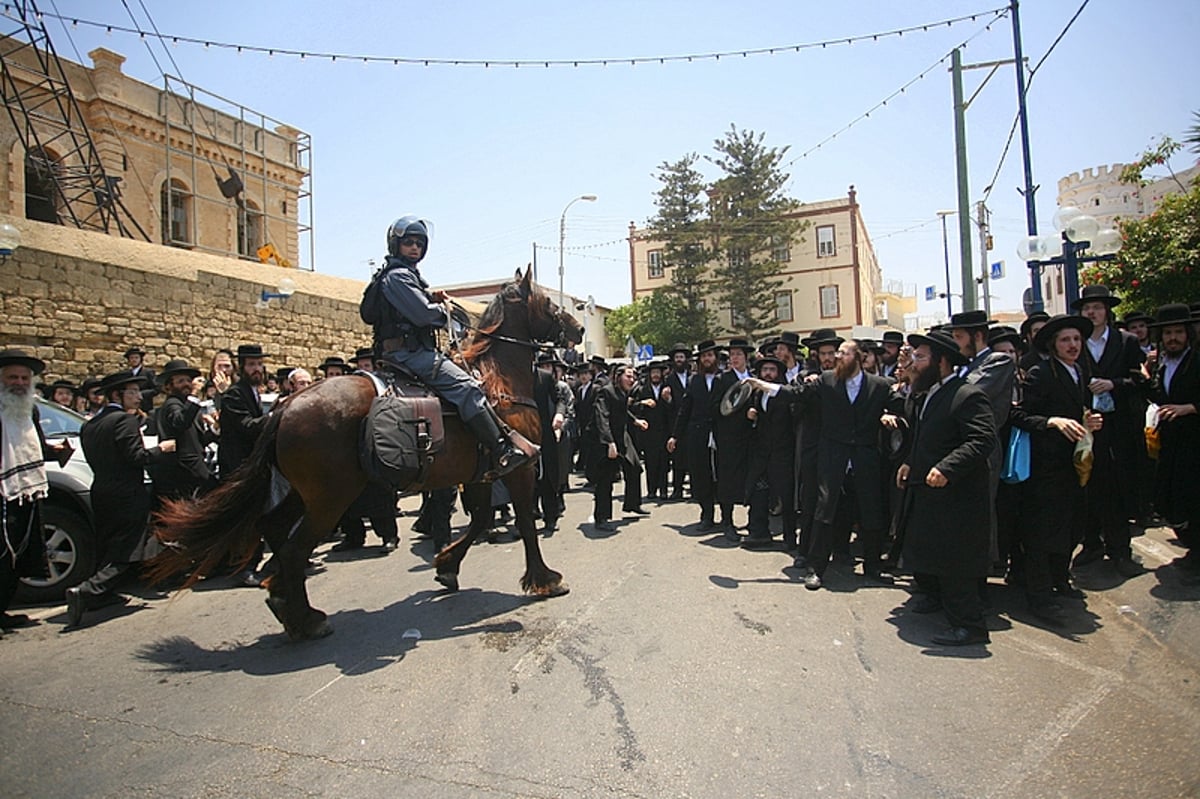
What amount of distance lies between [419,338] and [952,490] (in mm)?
→ 4159

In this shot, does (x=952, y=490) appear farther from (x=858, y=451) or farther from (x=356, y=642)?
(x=356, y=642)

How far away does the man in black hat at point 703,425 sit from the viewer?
8992 mm

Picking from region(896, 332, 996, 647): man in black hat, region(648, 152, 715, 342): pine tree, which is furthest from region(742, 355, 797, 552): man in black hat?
region(648, 152, 715, 342): pine tree

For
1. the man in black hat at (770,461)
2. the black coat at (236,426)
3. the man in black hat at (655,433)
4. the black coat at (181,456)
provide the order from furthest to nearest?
the man in black hat at (655,433)
the man in black hat at (770,461)
the black coat at (236,426)
the black coat at (181,456)

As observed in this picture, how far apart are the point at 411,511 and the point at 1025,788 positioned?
31.2 ft

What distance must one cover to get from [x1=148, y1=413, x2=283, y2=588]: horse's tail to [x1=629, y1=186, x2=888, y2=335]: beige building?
43.0 metres

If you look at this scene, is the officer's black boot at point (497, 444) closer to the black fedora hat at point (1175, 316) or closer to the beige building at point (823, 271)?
the black fedora hat at point (1175, 316)

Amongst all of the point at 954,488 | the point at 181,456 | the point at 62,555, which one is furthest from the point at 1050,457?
the point at 62,555

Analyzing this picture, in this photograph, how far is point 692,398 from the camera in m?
9.50

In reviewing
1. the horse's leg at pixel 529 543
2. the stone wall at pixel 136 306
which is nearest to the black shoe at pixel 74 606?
the horse's leg at pixel 529 543

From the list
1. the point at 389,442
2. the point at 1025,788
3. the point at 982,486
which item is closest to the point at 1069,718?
the point at 1025,788

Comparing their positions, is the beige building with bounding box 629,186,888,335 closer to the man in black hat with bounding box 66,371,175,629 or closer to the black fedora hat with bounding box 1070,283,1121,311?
the black fedora hat with bounding box 1070,283,1121,311

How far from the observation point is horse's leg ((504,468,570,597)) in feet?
19.9

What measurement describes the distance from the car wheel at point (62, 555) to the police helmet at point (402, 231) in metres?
→ 3.85
